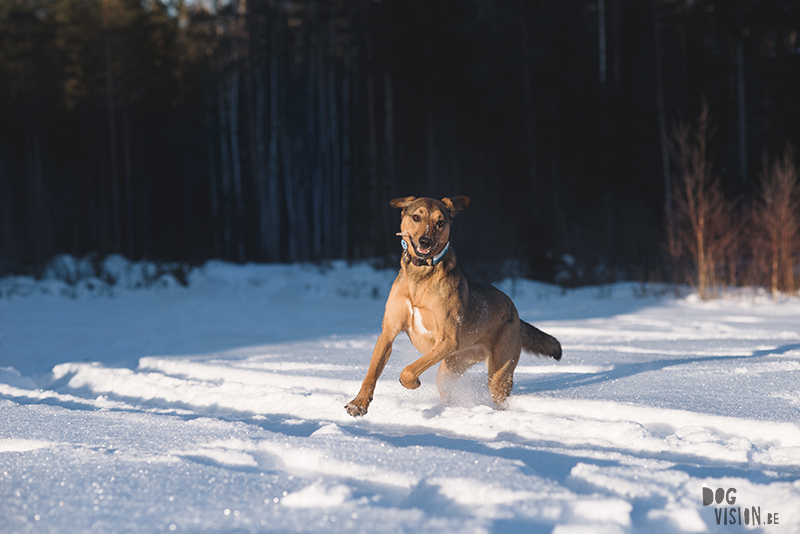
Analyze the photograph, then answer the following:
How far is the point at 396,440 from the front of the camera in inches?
121

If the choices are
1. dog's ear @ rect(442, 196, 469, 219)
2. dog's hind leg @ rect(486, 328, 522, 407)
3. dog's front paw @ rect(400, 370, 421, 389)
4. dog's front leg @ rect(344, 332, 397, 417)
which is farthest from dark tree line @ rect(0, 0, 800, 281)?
dog's front paw @ rect(400, 370, 421, 389)

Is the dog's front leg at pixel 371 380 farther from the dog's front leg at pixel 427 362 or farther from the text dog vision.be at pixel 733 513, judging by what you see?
the text dog vision.be at pixel 733 513

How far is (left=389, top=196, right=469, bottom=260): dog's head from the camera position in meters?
3.45

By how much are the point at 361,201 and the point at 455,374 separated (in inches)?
829

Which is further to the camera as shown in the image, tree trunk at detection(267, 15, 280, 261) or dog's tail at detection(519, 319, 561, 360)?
tree trunk at detection(267, 15, 280, 261)

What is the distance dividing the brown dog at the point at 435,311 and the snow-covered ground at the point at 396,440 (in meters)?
0.28

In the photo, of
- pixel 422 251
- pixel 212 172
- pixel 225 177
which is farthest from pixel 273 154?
pixel 422 251

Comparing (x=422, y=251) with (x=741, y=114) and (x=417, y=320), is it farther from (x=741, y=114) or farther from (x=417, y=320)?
(x=741, y=114)

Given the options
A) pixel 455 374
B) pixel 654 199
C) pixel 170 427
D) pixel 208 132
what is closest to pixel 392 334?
pixel 455 374

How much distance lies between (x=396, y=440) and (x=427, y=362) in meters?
0.57

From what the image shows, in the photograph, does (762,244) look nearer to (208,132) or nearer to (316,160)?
(316,160)

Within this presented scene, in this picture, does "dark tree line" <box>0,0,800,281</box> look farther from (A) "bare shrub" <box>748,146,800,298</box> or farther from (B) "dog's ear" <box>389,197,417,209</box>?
(B) "dog's ear" <box>389,197,417,209</box>

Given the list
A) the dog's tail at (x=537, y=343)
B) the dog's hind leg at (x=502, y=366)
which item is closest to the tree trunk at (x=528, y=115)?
the dog's tail at (x=537, y=343)

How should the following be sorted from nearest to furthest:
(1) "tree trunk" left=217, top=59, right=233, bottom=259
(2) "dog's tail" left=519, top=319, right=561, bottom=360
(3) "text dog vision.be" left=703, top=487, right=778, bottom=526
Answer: (3) "text dog vision.be" left=703, top=487, right=778, bottom=526, (2) "dog's tail" left=519, top=319, right=561, bottom=360, (1) "tree trunk" left=217, top=59, right=233, bottom=259
